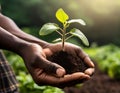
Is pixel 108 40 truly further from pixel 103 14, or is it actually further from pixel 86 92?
pixel 86 92

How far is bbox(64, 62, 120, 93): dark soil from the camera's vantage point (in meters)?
7.16

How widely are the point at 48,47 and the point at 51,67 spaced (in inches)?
18.4

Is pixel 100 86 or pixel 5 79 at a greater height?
pixel 5 79

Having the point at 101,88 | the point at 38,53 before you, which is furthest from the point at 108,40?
the point at 38,53

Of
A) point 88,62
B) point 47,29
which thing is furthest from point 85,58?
point 47,29

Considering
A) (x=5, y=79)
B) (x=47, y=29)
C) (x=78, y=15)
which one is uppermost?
(x=47, y=29)

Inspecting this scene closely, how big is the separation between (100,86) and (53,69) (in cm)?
509

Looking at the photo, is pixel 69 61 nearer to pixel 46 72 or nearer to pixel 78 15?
pixel 46 72

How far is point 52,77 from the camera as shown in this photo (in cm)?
264

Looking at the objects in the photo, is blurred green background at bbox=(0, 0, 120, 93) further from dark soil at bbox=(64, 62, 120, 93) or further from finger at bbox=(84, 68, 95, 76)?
finger at bbox=(84, 68, 95, 76)

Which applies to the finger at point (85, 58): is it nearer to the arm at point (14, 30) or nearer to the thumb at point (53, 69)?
the thumb at point (53, 69)

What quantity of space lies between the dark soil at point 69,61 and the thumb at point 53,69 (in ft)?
0.91

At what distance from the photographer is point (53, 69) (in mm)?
2600

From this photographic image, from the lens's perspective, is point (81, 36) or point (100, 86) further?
point (100, 86)
